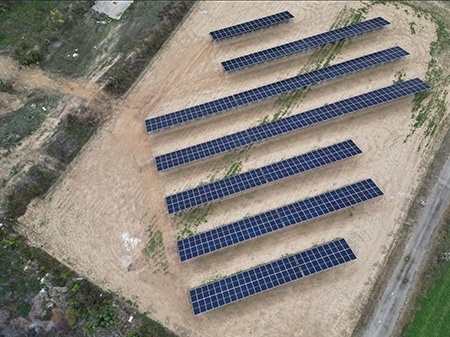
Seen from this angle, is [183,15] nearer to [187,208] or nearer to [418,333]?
[187,208]

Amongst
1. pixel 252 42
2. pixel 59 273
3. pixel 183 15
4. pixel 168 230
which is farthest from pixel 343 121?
pixel 59 273

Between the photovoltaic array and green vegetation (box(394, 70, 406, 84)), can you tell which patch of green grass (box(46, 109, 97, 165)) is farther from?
green vegetation (box(394, 70, 406, 84))

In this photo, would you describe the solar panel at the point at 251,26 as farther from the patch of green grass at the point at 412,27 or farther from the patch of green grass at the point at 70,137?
the patch of green grass at the point at 70,137

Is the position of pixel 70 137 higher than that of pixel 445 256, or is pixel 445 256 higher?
pixel 70 137

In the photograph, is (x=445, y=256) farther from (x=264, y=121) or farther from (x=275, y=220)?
(x=264, y=121)

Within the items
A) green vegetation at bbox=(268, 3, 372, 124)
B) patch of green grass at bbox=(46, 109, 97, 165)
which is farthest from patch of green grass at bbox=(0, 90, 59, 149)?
green vegetation at bbox=(268, 3, 372, 124)

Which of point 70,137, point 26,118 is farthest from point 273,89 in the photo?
point 26,118

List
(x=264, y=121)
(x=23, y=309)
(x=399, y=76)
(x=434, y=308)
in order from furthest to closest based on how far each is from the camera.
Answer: (x=399, y=76)
(x=264, y=121)
(x=23, y=309)
(x=434, y=308)

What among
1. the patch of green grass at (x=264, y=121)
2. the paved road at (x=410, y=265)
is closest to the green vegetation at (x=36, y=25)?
the patch of green grass at (x=264, y=121)
